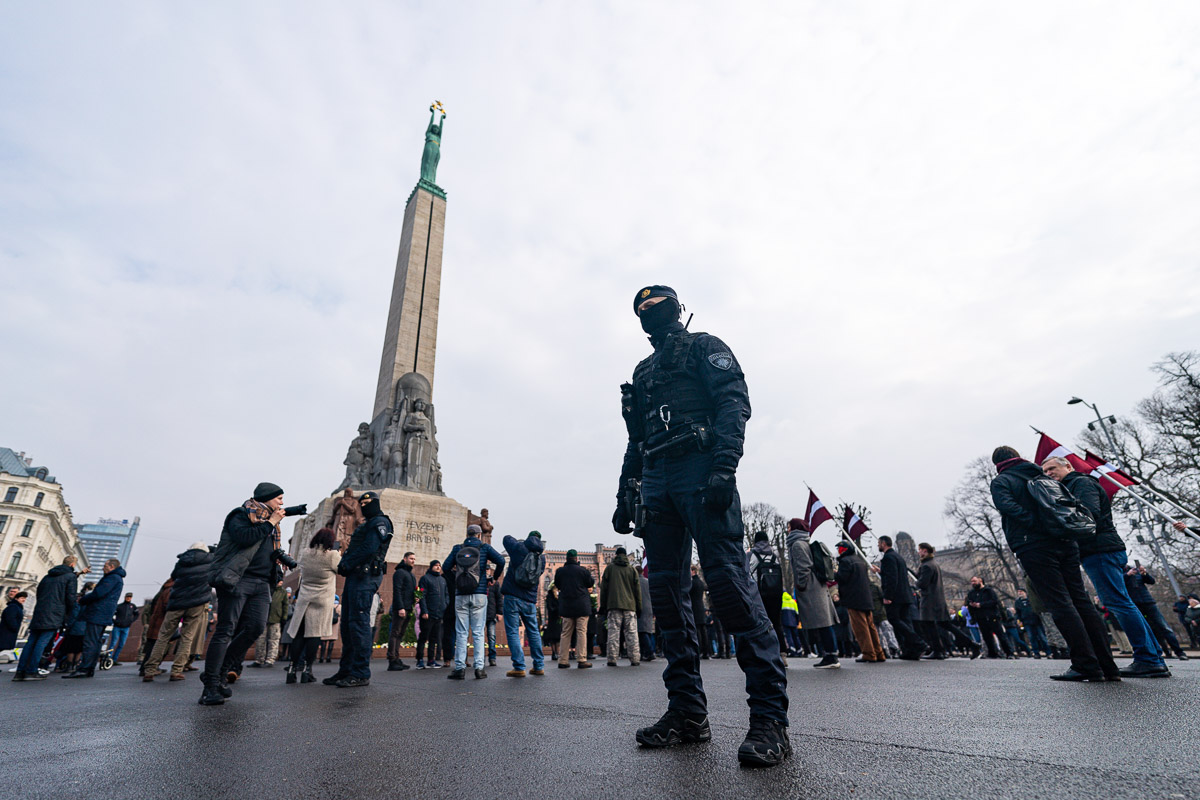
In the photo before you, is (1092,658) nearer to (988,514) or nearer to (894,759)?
(894,759)

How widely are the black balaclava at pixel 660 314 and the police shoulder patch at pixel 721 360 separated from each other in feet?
1.82

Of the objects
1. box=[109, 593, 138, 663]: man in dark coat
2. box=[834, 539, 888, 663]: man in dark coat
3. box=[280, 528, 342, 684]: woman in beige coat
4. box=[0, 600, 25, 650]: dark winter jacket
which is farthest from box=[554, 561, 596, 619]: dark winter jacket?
box=[0, 600, 25, 650]: dark winter jacket

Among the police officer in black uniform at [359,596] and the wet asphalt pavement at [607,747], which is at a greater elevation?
the police officer in black uniform at [359,596]

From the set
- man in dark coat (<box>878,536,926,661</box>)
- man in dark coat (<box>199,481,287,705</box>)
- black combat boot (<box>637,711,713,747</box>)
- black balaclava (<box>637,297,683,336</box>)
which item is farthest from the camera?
man in dark coat (<box>878,536,926,661</box>)

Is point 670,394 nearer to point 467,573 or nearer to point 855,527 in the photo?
point 467,573

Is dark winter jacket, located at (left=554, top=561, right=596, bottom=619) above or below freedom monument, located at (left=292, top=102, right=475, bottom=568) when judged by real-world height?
below

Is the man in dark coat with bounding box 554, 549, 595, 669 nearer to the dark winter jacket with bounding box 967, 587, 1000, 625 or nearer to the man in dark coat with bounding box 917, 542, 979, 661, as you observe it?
the man in dark coat with bounding box 917, 542, 979, 661

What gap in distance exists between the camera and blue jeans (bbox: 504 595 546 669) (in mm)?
7492

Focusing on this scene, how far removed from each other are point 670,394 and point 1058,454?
335 inches

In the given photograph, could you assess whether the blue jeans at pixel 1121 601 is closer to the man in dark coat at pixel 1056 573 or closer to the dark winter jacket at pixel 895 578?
the man in dark coat at pixel 1056 573

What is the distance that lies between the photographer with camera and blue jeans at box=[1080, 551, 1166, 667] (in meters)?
6.97

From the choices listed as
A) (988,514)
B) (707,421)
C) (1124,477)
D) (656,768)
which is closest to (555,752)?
(656,768)

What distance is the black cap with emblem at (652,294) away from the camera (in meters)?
3.82

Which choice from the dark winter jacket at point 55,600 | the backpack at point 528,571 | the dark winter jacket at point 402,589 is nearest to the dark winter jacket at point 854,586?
the backpack at point 528,571
